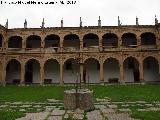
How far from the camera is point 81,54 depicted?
3281cm

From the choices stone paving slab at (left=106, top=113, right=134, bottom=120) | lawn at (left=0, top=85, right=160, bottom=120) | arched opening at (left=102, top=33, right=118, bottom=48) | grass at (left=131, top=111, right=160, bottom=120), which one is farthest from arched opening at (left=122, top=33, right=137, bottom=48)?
stone paving slab at (left=106, top=113, right=134, bottom=120)

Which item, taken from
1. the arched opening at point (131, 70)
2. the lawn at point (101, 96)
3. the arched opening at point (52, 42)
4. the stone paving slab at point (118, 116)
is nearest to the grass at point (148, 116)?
the lawn at point (101, 96)

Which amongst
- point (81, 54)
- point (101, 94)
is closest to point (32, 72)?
point (81, 54)

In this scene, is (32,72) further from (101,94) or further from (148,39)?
(101,94)

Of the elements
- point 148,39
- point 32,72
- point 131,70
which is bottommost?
point 32,72

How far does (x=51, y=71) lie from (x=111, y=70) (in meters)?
8.08

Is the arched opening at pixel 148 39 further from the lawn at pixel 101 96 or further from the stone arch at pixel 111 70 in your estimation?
the lawn at pixel 101 96

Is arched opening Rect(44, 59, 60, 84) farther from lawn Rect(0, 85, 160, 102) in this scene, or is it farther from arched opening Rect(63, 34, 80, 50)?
lawn Rect(0, 85, 160, 102)

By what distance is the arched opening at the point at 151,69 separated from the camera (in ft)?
115

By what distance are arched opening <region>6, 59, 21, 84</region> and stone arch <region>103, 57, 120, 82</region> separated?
1167cm

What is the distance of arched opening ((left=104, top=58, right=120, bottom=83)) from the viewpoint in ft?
116

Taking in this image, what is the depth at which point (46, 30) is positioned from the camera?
33750 mm

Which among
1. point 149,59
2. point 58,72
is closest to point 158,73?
point 149,59

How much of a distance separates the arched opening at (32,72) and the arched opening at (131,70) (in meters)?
11.8
